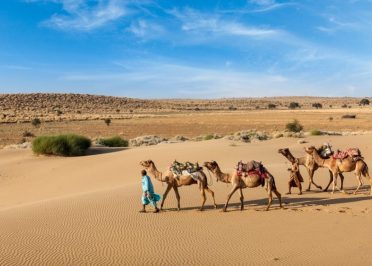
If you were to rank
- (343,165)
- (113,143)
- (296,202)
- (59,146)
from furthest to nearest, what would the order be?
(113,143)
(59,146)
(343,165)
(296,202)

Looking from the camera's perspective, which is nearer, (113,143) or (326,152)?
(326,152)

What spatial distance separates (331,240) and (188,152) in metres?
16.6

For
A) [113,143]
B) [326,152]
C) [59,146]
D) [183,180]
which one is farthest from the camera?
[113,143]

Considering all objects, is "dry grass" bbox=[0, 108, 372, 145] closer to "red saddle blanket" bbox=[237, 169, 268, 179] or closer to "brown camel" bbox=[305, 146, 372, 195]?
"brown camel" bbox=[305, 146, 372, 195]

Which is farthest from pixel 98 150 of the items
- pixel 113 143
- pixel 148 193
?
pixel 148 193

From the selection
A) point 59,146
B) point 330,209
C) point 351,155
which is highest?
point 351,155

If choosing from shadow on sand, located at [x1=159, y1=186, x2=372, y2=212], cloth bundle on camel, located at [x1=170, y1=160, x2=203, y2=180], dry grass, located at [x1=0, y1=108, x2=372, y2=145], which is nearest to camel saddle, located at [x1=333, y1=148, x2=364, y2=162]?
shadow on sand, located at [x1=159, y1=186, x2=372, y2=212]

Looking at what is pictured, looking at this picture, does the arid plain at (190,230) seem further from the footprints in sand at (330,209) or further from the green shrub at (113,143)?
the green shrub at (113,143)

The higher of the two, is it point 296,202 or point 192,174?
point 192,174

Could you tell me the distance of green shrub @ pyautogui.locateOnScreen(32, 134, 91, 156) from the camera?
28047mm

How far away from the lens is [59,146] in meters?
28.1

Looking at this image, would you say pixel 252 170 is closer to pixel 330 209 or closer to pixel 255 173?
pixel 255 173

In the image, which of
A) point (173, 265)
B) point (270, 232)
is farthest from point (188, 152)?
point (173, 265)

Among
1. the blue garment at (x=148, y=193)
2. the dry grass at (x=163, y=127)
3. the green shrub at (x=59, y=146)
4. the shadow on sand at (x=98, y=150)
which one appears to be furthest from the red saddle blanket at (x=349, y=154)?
the dry grass at (x=163, y=127)
